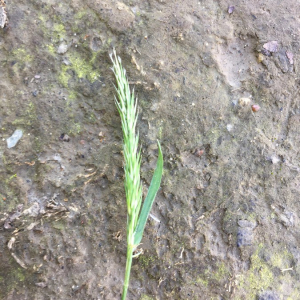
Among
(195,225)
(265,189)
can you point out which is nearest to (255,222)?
(265,189)

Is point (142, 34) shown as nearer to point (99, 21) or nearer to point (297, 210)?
point (99, 21)

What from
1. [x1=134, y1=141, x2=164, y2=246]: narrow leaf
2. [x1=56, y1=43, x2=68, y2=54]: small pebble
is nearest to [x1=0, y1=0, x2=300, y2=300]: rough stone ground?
[x1=56, y1=43, x2=68, y2=54]: small pebble

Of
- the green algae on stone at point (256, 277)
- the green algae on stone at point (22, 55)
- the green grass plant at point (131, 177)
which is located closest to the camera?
the green grass plant at point (131, 177)

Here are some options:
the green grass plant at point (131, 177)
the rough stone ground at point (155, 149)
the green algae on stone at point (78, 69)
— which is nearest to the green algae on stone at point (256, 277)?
the rough stone ground at point (155, 149)

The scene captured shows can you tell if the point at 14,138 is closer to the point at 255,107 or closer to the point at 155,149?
the point at 155,149

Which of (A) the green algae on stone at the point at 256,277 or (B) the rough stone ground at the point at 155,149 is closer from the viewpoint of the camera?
(B) the rough stone ground at the point at 155,149

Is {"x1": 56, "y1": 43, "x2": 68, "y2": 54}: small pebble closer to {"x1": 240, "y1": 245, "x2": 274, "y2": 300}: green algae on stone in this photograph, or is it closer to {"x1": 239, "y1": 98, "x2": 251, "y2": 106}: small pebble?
{"x1": 239, "y1": 98, "x2": 251, "y2": 106}: small pebble

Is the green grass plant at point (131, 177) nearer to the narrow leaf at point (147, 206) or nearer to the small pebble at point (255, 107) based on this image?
the narrow leaf at point (147, 206)

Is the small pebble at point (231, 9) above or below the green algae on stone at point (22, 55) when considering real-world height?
above
